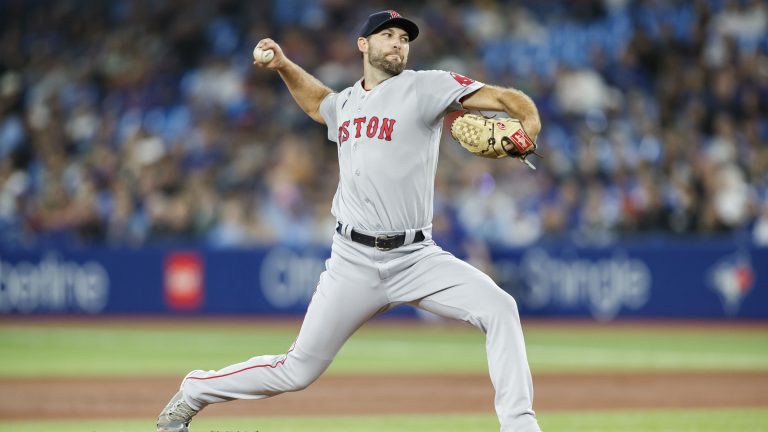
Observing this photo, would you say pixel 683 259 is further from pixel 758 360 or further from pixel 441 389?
pixel 441 389

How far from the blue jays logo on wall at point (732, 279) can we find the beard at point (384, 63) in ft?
35.3

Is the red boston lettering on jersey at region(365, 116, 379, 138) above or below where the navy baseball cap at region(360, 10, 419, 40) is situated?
below

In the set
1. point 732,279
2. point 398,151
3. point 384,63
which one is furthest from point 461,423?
point 732,279

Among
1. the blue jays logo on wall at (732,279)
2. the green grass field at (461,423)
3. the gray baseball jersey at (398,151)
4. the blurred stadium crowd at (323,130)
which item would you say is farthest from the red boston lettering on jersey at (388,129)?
the blue jays logo on wall at (732,279)

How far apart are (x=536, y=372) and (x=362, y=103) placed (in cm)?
591

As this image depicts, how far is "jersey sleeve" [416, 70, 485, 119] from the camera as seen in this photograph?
579 cm

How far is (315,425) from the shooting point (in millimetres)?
7922

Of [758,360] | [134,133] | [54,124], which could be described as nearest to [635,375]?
[758,360]

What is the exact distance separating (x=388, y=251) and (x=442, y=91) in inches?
32.4

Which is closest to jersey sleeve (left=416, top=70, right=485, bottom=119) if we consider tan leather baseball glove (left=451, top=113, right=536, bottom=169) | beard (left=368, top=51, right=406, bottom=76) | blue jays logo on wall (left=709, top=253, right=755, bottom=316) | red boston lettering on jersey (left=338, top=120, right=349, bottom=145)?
tan leather baseball glove (left=451, top=113, right=536, bottom=169)

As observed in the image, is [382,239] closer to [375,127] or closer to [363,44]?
[375,127]

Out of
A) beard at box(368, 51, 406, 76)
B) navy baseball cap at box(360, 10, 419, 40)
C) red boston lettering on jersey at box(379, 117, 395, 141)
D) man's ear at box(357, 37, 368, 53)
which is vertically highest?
navy baseball cap at box(360, 10, 419, 40)

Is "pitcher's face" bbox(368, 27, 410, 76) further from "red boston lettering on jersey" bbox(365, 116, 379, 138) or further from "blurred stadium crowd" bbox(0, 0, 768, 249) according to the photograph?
"blurred stadium crowd" bbox(0, 0, 768, 249)

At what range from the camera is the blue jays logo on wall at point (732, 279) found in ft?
51.8
